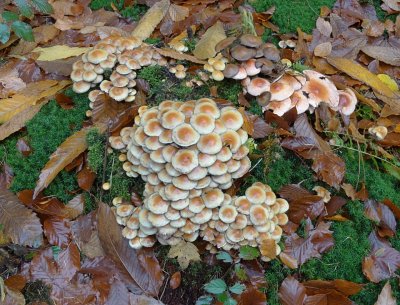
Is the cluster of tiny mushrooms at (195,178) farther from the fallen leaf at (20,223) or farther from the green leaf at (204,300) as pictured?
the fallen leaf at (20,223)

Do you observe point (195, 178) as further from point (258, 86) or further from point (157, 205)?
point (258, 86)

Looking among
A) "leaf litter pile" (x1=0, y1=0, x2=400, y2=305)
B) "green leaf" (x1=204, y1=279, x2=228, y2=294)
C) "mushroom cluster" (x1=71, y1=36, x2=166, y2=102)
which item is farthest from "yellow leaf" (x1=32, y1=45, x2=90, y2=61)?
"green leaf" (x1=204, y1=279, x2=228, y2=294)

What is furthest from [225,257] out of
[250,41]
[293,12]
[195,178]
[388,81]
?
[293,12]

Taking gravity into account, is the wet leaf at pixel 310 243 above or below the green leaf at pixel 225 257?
below

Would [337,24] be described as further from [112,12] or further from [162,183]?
[162,183]

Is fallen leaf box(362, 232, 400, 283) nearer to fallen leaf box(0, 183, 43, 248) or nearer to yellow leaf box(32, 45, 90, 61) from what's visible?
fallen leaf box(0, 183, 43, 248)

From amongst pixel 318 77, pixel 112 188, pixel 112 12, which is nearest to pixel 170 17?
pixel 112 12

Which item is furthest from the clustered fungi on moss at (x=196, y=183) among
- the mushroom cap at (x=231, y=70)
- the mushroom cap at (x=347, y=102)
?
the mushroom cap at (x=347, y=102)
